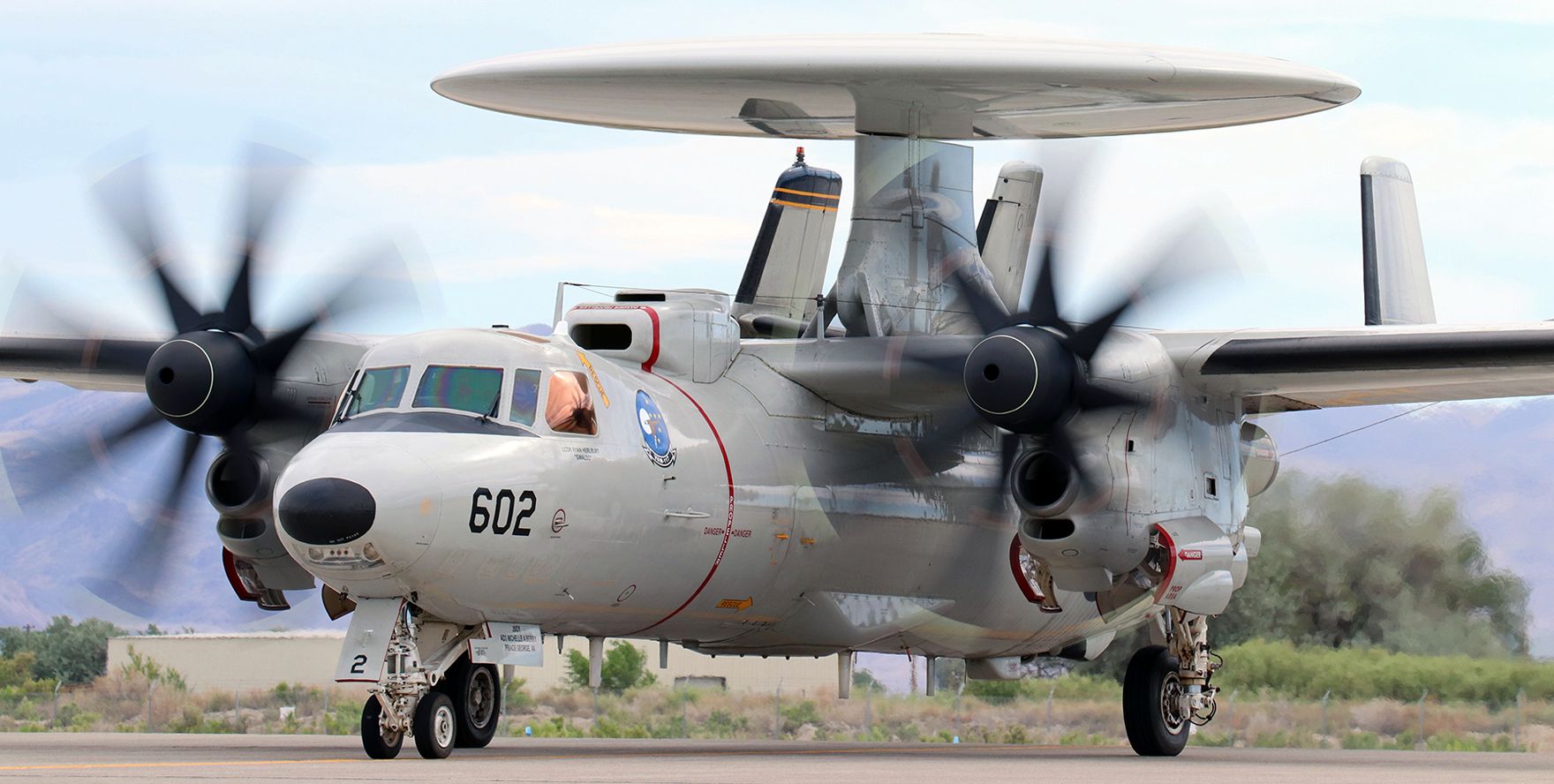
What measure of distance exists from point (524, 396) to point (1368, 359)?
7.04 m

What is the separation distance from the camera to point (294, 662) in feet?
147

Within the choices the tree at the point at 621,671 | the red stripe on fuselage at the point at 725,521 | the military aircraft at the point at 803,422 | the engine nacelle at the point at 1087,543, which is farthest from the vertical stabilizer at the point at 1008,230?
the tree at the point at 621,671

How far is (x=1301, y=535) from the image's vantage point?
30391 millimetres

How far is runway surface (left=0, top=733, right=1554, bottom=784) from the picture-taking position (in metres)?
11.5

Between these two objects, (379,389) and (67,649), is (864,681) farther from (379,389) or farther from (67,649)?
(379,389)

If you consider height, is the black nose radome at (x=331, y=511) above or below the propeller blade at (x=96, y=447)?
above

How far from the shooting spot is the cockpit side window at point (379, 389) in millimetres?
13992

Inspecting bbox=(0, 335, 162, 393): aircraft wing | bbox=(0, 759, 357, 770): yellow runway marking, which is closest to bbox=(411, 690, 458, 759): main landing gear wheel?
bbox=(0, 759, 357, 770): yellow runway marking

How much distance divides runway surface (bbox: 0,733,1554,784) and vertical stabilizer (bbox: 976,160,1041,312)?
5.07m

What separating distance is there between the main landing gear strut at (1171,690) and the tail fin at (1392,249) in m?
5.54

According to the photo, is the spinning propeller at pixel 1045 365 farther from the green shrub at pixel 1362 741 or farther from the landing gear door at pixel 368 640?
the green shrub at pixel 1362 741

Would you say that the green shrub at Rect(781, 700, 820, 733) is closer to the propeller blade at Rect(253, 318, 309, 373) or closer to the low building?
the propeller blade at Rect(253, 318, 309, 373)

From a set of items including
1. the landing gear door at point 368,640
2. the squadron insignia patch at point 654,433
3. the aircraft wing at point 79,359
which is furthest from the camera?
the aircraft wing at point 79,359

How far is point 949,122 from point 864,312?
2.60m
